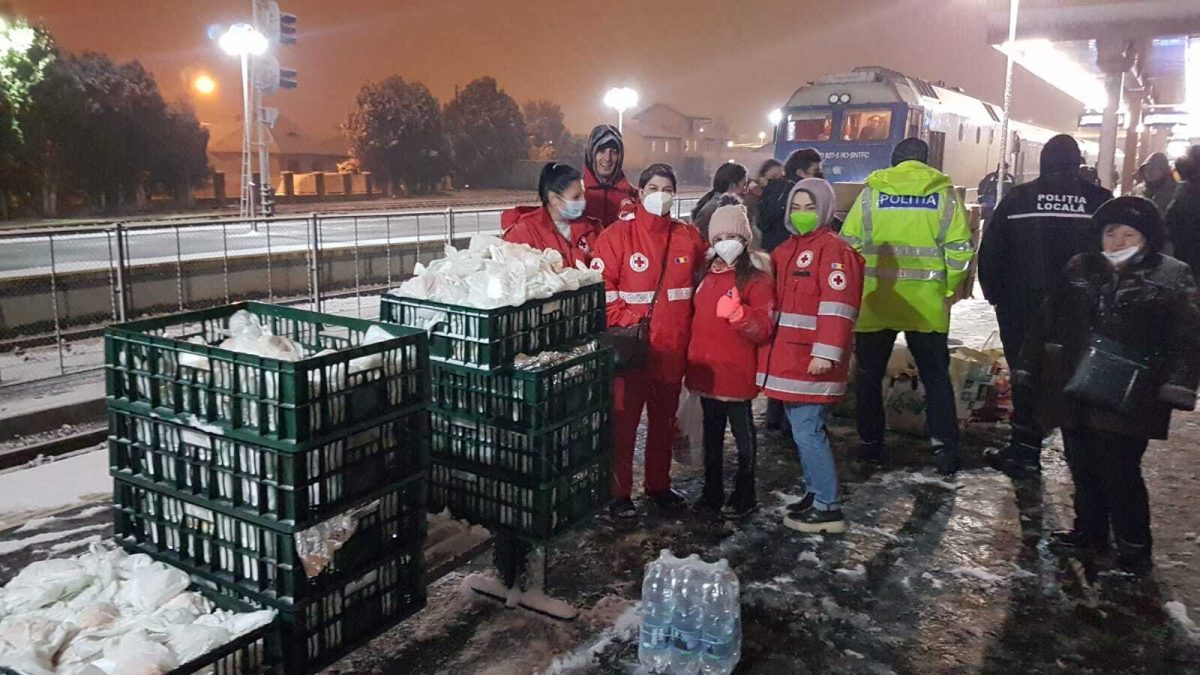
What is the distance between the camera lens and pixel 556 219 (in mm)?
5301

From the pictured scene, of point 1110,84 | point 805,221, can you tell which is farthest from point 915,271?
point 1110,84

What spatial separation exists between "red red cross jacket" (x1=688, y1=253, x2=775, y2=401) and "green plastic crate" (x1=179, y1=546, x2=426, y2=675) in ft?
7.24

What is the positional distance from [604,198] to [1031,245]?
2.83m

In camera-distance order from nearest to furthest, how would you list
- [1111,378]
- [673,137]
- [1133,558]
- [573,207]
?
[1111,378] → [1133,558] → [573,207] → [673,137]

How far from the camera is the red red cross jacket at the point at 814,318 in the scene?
4855mm

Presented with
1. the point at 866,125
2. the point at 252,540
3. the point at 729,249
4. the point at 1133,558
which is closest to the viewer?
the point at 252,540

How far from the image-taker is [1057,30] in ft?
69.9

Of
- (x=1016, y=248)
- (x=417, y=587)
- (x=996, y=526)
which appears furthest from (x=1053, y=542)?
(x=417, y=587)

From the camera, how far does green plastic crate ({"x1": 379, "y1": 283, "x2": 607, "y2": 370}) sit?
3607 millimetres

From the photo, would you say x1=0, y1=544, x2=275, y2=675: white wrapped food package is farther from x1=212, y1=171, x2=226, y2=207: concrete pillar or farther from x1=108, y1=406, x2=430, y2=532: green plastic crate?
x1=212, y1=171, x2=226, y2=207: concrete pillar

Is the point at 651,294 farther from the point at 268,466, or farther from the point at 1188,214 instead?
the point at 1188,214

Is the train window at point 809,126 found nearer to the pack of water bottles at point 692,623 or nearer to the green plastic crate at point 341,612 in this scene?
the pack of water bottles at point 692,623

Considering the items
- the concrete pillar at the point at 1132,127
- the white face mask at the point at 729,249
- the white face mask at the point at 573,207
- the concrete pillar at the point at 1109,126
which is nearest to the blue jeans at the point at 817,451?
the white face mask at the point at 729,249

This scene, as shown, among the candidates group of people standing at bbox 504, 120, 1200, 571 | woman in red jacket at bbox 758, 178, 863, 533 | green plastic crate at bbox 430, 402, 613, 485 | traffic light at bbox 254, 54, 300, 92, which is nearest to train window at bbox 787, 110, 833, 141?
traffic light at bbox 254, 54, 300, 92
